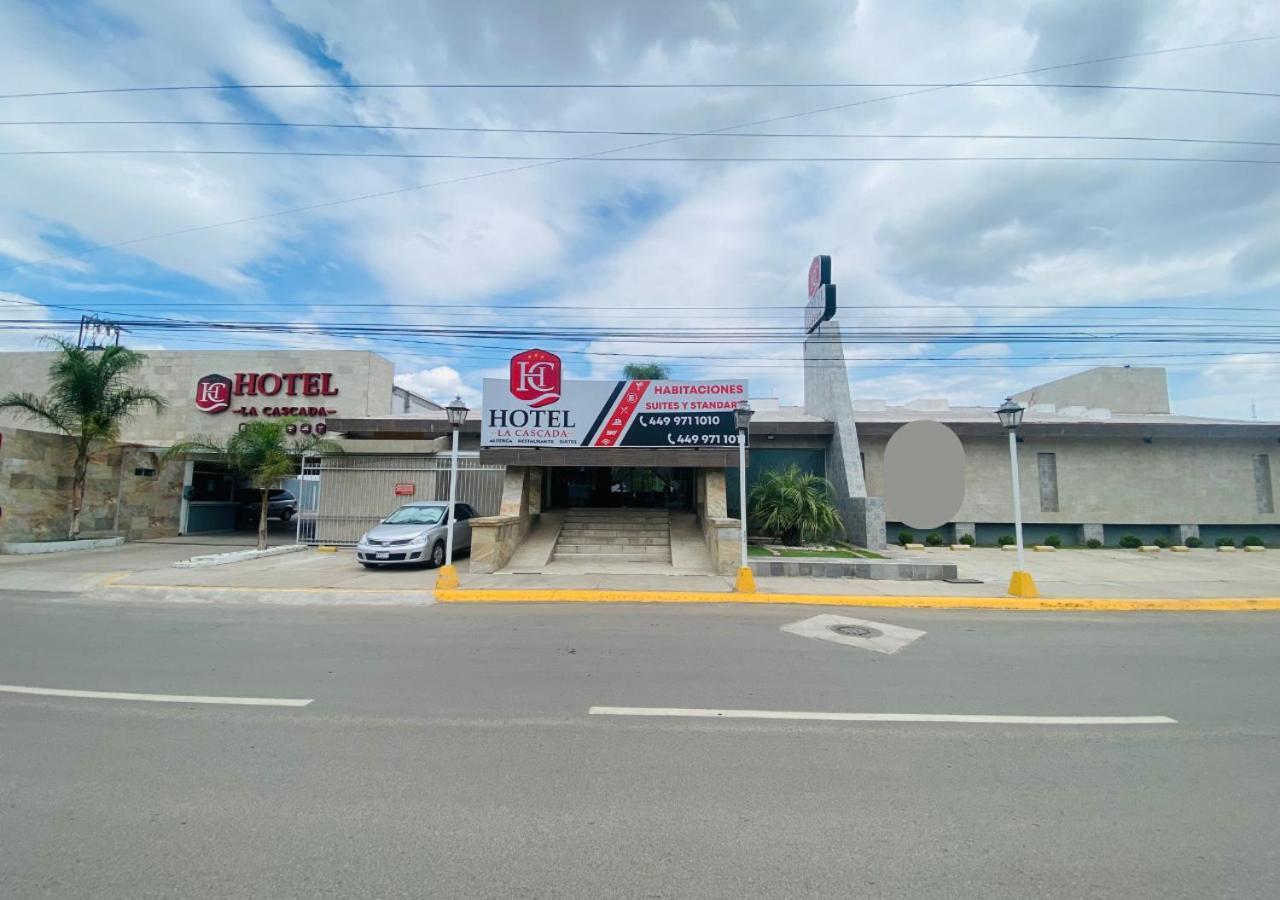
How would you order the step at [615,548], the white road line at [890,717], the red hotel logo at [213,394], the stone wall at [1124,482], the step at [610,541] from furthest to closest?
the red hotel logo at [213,394], the stone wall at [1124,482], the step at [610,541], the step at [615,548], the white road line at [890,717]

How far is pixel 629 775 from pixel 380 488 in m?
15.7

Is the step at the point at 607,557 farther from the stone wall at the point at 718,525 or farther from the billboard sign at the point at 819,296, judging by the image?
the billboard sign at the point at 819,296

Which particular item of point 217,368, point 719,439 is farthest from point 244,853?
point 217,368

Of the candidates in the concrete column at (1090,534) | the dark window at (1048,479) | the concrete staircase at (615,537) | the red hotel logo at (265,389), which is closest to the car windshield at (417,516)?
the concrete staircase at (615,537)

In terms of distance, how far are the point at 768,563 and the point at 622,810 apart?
9.51 meters

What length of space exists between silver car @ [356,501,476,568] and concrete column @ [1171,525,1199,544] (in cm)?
2123

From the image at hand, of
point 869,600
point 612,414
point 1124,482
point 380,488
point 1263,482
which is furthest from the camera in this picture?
point 1263,482

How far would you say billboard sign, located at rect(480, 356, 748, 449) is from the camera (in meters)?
14.0

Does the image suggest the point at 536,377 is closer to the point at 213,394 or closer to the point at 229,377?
the point at 229,377

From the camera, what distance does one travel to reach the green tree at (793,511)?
51.0ft

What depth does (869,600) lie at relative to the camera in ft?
31.6

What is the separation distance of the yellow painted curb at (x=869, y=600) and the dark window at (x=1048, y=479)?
8.65m

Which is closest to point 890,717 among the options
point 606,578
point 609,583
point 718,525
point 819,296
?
point 609,583

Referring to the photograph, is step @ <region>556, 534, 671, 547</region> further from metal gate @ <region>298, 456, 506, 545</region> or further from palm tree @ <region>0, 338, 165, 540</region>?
palm tree @ <region>0, 338, 165, 540</region>
